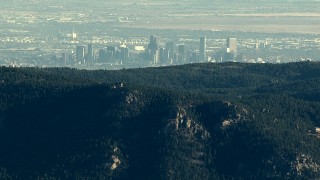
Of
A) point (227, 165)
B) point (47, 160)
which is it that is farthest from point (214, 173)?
point (47, 160)

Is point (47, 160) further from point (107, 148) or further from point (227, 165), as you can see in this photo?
point (227, 165)

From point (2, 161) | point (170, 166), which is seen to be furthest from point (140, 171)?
point (2, 161)

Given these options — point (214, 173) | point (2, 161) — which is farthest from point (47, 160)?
point (214, 173)

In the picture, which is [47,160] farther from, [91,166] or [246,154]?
[246,154]

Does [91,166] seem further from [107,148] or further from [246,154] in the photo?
[246,154]

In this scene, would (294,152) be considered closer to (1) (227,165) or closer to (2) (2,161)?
(1) (227,165)
